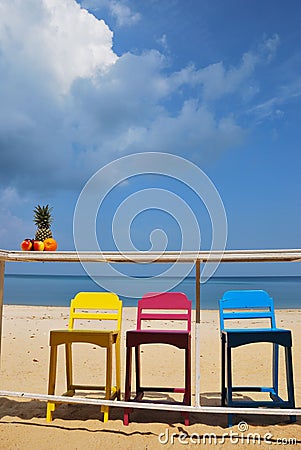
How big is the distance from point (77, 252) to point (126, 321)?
23.2 ft

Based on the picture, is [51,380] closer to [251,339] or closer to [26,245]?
[26,245]

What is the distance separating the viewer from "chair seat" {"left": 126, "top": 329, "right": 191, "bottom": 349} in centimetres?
321

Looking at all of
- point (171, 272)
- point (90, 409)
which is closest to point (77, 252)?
point (171, 272)

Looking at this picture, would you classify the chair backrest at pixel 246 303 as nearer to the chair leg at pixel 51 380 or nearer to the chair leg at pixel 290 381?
the chair leg at pixel 290 381

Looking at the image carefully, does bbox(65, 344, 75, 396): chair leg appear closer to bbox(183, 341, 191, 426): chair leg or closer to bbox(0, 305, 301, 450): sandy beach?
bbox(0, 305, 301, 450): sandy beach

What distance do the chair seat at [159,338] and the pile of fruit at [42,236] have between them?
3.12ft

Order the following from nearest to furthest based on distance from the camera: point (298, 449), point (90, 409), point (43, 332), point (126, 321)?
point (298, 449), point (90, 409), point (43, 332), point (126, 321)

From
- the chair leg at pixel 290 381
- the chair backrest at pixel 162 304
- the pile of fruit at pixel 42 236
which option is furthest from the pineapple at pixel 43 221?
the chair leg at pixel 290 381

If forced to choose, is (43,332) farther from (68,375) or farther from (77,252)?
(77,252)

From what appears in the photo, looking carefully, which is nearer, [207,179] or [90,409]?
[207,179]

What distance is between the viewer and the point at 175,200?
3322mm

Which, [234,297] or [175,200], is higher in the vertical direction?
[175,200]

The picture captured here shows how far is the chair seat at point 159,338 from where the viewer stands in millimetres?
3211

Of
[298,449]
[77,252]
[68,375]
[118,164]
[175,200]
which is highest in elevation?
[118,164]
